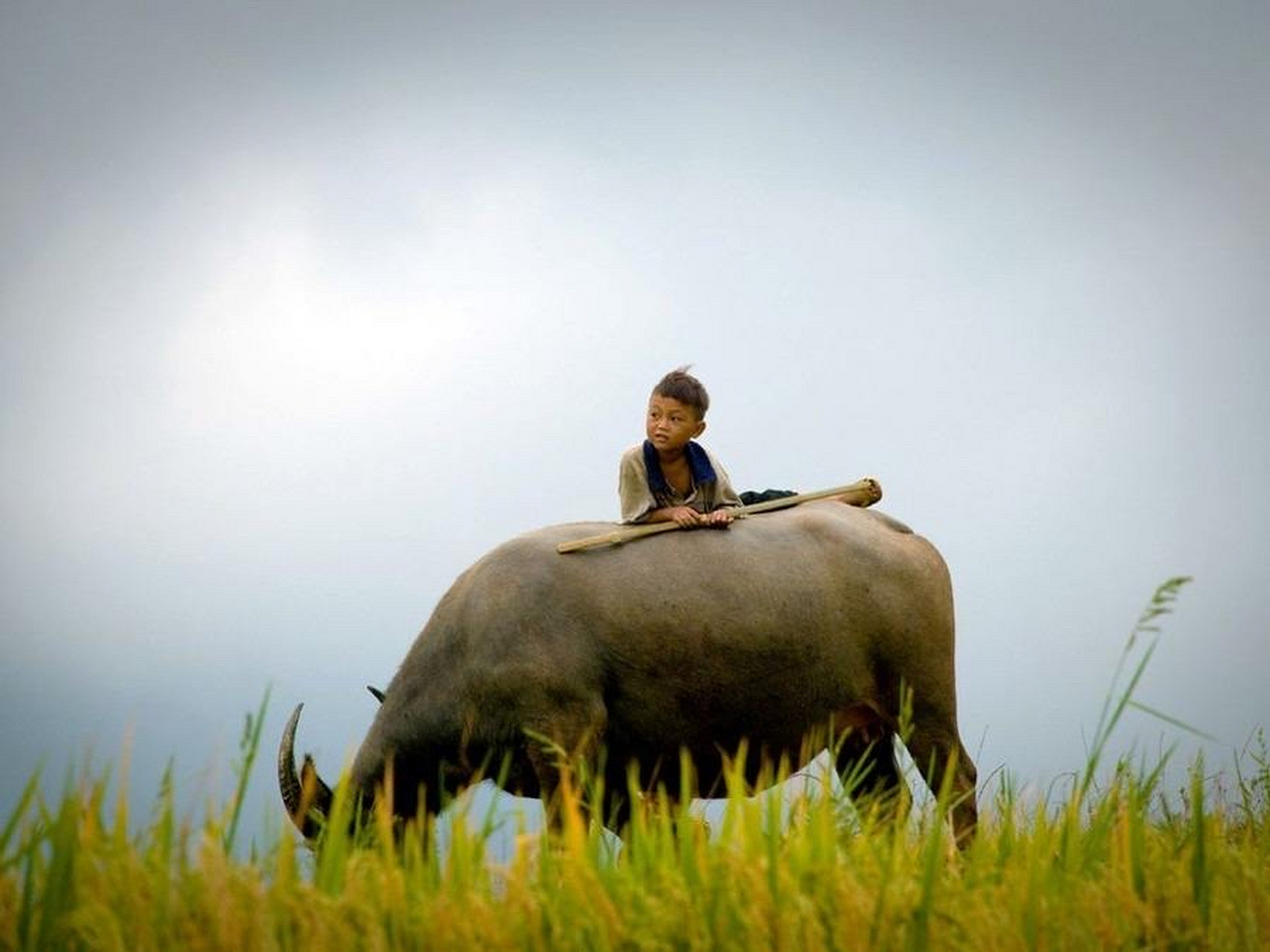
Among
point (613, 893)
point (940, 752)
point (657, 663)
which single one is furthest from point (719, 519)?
point (613, 893)

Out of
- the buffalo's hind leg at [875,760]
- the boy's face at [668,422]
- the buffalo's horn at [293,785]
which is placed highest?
the boy's face at [668,422]

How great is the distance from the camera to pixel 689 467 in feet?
20.0

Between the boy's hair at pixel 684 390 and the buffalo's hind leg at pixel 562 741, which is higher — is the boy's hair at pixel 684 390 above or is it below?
above

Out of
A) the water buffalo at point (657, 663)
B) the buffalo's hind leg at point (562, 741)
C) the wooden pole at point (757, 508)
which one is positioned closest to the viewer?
the buffalo's hind leg at point (562, 741)

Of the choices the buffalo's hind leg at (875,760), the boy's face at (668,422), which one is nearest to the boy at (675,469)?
the boy's face at (668,422)

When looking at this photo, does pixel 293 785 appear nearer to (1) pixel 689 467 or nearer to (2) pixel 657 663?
(2) pixel 657 663

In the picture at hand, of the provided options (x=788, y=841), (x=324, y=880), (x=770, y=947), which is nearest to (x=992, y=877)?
(x=788, y=841)

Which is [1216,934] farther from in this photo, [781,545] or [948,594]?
[948,594]

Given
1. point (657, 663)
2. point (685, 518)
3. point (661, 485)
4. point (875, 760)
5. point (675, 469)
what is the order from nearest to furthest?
point (657, 663), point (685, 518), point (661, 485), point (675, 469), point (875, 760)

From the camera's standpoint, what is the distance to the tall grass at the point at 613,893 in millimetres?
2123

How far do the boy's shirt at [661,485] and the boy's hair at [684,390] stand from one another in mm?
230

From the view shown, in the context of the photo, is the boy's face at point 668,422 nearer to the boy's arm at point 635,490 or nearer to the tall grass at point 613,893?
the boy's arm at point 635,490

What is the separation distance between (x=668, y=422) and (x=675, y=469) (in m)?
0.32

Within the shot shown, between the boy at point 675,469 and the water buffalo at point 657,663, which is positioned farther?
the boy at point 675,469
